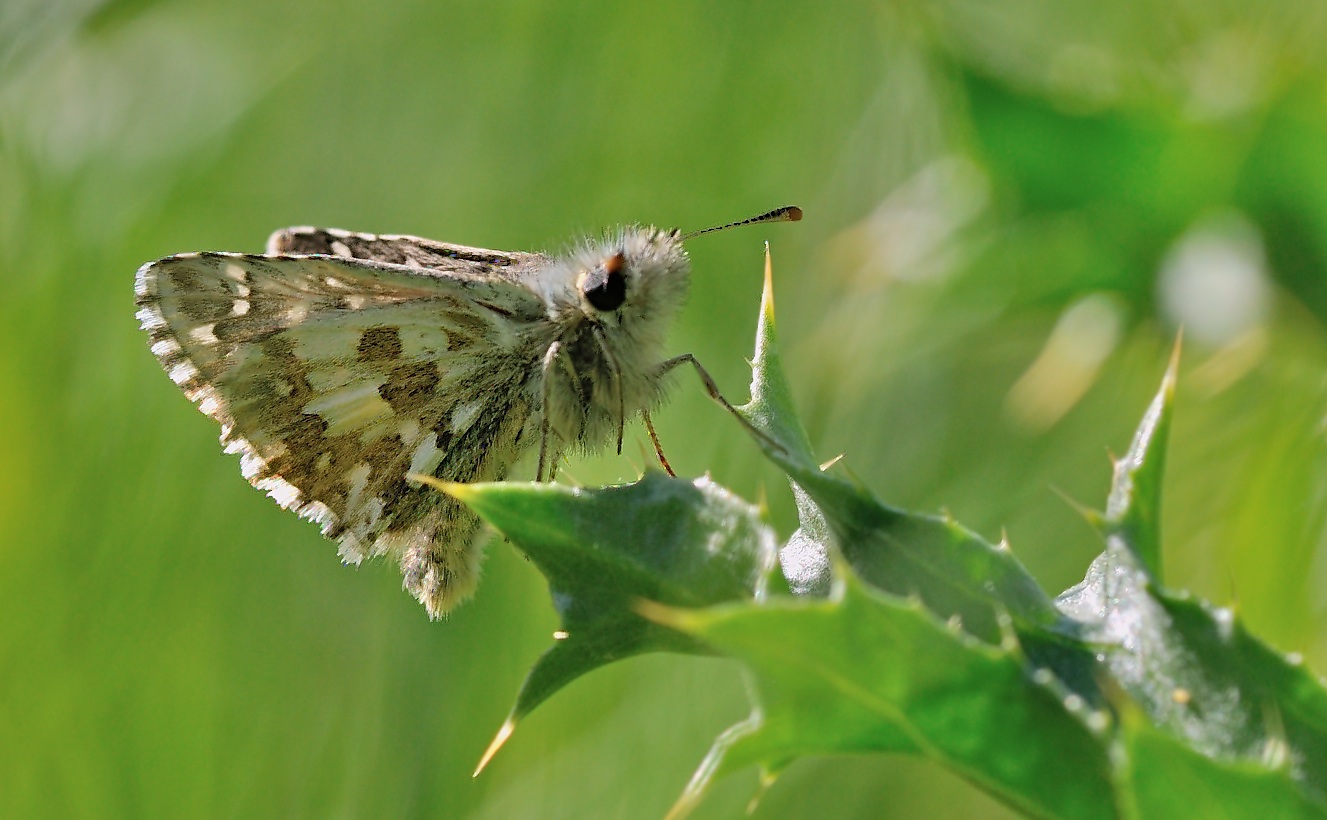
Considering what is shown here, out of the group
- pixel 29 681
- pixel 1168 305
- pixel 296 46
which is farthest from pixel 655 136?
pixel 29 681

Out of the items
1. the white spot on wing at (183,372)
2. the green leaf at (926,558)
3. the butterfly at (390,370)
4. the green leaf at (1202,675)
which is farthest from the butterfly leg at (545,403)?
the green leaf at (1202,675)

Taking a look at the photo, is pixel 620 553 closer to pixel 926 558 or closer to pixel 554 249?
pixel 926 558

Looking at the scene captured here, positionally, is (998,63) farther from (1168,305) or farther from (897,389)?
(897,389)

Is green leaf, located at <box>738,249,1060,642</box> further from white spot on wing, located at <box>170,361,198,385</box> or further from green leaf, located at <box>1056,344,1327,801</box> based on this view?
white spot on wing, located at <box>170,361,198,385</box>

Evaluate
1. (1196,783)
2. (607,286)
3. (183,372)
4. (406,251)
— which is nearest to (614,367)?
(607,286)

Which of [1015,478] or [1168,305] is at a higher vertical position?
[1168,305]

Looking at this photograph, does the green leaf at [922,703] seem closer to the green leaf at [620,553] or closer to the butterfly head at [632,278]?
the green leaf at [620,553]
